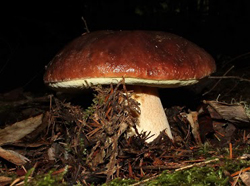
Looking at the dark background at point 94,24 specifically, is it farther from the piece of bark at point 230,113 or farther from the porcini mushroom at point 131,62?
the piece of bark at point 230,113

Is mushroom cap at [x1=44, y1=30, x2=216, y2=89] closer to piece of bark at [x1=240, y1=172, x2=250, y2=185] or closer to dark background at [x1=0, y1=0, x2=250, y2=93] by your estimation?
piece of bark at [x1=240, y1=172, x2=250, y2=185]

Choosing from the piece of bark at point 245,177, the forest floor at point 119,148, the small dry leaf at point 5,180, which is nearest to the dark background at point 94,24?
the forest floor at point 119,148

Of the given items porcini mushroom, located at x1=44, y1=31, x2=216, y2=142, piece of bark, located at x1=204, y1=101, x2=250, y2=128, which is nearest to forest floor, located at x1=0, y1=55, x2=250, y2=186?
piece of bark, located at x1=204, y1=101, x2=250, y2=128

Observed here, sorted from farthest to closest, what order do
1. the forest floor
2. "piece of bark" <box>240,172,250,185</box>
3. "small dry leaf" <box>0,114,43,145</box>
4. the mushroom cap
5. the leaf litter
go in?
"small dry leaf" <box>0,114,43,145</box> < the mushroom cap < the leaf litter < the forest floor < "piece of bark" <box>240,172,250,185</box>

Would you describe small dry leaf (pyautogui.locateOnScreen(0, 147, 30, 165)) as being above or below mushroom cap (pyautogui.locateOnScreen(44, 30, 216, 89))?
below

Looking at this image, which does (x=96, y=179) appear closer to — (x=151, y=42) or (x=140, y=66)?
(x=140, y=66)

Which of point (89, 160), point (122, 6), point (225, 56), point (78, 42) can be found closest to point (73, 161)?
point (89, 160)

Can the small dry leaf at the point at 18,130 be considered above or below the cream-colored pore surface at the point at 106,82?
below
